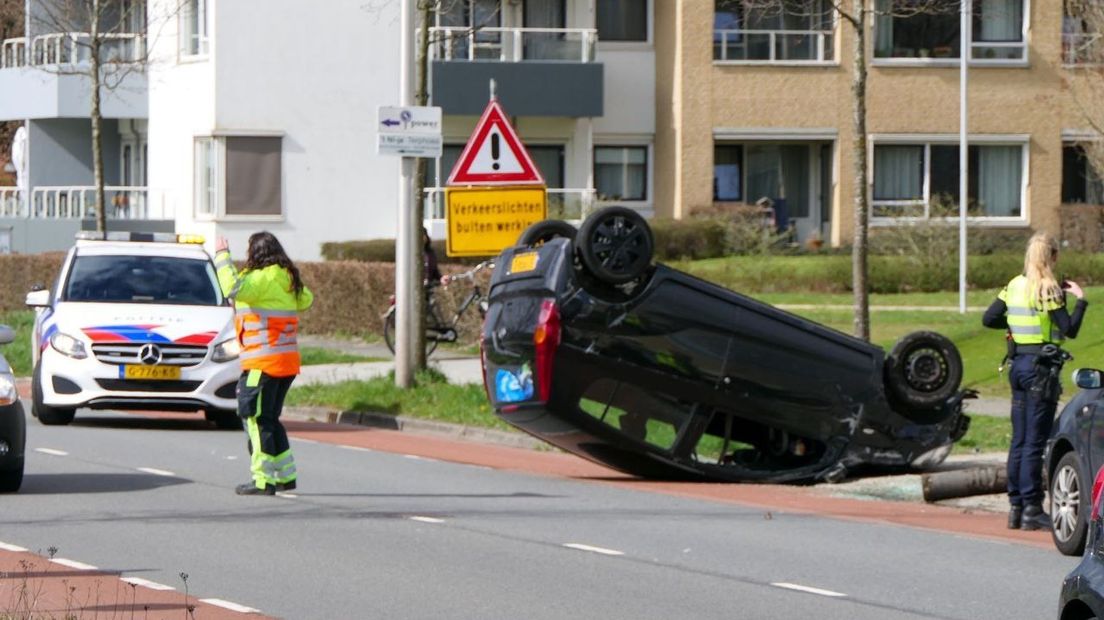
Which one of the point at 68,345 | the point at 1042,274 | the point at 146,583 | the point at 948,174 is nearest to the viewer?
the point at 146,583

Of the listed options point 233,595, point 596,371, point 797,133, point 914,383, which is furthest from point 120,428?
point 797,133

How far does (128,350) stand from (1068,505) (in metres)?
9.40

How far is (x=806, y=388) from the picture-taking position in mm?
14516

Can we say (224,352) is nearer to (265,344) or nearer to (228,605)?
(265,344)

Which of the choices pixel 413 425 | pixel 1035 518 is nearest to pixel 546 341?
pixel 1035 518

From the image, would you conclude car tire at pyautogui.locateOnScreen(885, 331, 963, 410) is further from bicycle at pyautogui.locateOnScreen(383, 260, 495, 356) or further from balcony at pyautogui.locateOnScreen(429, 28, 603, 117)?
balcony at pyautogui.locateOnScreen(429, 28, 603, 117)

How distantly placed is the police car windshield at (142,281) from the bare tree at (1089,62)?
16040mm

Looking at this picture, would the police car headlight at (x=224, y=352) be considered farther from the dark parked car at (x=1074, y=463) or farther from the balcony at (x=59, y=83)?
the balcony at (x=59, y=83)

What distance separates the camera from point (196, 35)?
40.4 metres

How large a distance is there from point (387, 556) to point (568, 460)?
6.15 meters

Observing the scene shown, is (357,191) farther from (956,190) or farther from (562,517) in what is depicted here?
(562,517)

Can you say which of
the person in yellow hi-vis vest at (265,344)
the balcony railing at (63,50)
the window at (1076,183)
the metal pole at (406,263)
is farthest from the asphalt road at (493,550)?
the window at (1076,183)

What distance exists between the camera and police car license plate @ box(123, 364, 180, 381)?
17.8 metres

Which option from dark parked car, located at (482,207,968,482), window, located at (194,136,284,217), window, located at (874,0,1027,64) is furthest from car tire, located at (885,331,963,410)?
window, located at (874,0,1027,64)
